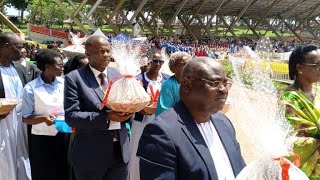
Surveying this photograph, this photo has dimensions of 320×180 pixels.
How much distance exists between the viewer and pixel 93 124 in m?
2.99

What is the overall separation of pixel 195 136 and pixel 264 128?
0.30 metres

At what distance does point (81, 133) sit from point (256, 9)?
4311cm

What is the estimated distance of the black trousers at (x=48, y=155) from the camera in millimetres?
4000

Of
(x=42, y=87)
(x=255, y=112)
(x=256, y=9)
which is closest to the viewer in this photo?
(x=255, y=112)

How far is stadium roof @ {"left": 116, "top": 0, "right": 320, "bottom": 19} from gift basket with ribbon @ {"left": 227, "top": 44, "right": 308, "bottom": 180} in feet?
109

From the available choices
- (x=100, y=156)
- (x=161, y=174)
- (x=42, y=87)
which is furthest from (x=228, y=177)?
(x=42, y=87)

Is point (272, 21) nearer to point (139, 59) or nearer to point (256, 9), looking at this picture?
point (256, 9)

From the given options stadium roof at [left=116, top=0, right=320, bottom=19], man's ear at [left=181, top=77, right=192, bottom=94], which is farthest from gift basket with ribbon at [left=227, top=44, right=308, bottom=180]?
stadium roof at [left=116, top=0, right=320, bottom=19]

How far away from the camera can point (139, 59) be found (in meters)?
3.22

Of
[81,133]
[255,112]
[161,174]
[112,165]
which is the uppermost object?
[255,112]

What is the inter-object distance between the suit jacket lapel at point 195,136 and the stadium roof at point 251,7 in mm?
33226

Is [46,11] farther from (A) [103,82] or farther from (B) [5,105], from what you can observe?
(A) [103,82]

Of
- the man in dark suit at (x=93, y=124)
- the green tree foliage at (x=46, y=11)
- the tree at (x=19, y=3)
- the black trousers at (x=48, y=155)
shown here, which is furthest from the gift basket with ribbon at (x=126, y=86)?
the tree at (x=19, y=3)

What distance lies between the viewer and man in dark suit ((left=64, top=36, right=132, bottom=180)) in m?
3.05
